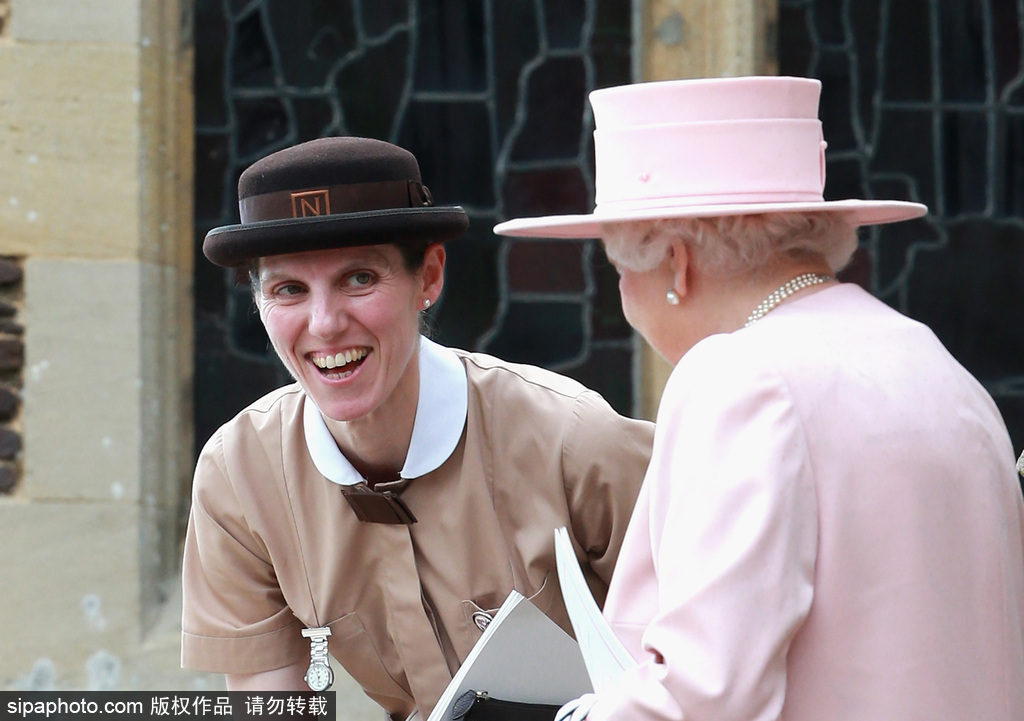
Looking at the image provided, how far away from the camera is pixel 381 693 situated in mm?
2807

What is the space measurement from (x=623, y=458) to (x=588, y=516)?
0.13m

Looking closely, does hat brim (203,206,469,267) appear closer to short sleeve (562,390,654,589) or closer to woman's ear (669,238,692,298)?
short sleeve (562,390,654,589)

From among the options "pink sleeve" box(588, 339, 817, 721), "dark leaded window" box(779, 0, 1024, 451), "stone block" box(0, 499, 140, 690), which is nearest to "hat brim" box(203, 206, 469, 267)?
"pink sleeve" box(588, 339, 817, 721)

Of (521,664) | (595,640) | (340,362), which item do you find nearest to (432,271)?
(340,362)

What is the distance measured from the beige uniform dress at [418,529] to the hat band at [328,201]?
372 mm

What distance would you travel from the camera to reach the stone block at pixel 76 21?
4598 mm

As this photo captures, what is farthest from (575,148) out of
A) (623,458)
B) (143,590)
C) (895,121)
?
(623,458)

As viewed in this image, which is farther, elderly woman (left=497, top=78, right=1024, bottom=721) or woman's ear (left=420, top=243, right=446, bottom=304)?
woman's ear (left=420, top=243, right=446, bottom=304)

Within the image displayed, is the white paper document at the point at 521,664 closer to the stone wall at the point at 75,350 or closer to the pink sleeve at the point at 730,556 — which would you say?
the pink sleeve at the point at 730,556

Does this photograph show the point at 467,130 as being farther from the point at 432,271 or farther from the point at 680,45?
the point at 432,271

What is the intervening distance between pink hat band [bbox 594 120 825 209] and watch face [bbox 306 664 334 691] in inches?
47.4

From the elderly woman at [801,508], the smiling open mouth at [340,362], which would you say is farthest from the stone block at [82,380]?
the elderly woman at [801,508]

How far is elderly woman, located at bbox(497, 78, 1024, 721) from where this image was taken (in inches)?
60.2

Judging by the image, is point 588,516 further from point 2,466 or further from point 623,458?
point 2,466
